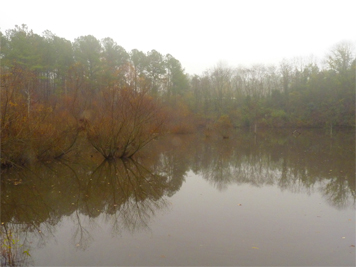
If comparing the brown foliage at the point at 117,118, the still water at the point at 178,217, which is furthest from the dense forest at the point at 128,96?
the still water at the point at 178,217

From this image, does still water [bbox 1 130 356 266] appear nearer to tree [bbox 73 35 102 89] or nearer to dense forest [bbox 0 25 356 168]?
dense forest [bbox 0 25 356 168]

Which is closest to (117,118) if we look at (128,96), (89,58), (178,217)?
(128,96)

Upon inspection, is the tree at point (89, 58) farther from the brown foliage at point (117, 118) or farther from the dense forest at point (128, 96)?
the brown foliage at point (117, 118)

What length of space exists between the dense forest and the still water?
203 centimetres

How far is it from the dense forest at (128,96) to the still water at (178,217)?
6.65ft

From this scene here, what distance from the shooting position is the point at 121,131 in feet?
43.3

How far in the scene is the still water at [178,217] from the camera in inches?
179

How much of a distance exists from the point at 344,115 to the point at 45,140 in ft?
149

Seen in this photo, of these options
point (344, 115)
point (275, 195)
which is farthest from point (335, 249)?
point (344, 115)

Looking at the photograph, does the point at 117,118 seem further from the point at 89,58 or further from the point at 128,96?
the point at 89,58

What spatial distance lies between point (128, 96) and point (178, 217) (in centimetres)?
757

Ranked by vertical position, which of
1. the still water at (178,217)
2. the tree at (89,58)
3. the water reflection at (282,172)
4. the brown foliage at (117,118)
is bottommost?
the still water at (178,217)

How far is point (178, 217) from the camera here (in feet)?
21.0

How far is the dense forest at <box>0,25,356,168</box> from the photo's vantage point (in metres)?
12.0
